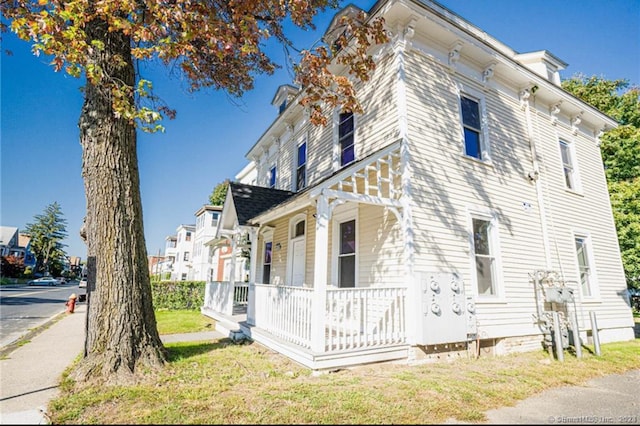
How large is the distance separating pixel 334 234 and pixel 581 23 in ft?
32.0

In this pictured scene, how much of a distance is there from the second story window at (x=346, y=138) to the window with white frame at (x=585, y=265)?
743 centimetres

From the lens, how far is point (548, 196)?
9.26 m

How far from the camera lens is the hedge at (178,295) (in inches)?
648

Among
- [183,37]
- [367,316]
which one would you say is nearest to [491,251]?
[367,316]

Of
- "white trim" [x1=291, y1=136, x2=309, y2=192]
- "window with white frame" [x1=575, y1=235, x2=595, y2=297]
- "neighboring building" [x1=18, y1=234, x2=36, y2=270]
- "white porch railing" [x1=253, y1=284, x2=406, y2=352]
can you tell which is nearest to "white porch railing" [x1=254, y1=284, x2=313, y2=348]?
"white porch railing" [x1=253, y1=284, x2=406, y2=352]

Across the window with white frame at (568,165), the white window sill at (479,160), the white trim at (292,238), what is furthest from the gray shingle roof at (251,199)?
the window with white frame at (568,165)

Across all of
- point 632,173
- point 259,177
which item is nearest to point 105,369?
point 259,177

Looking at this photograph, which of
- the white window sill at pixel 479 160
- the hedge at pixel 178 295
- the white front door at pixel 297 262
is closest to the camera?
the white window sill at pixel 479 160

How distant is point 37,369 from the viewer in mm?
5535

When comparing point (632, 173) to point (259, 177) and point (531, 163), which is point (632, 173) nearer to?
point (531, 163)

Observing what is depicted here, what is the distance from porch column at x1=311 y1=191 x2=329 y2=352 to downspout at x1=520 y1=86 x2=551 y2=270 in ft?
22.1

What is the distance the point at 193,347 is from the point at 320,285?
381cm

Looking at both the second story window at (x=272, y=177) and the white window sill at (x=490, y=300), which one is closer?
the white window sill at (x=490, y=300)

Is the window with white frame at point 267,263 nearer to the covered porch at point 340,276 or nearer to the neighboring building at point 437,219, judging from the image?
the neighboring building at point 437,219
